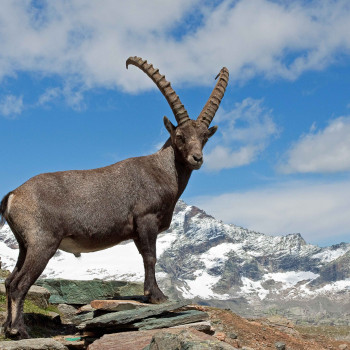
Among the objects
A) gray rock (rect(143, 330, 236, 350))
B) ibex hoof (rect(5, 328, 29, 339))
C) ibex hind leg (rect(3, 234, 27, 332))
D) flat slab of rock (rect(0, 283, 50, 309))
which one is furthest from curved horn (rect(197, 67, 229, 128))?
flat slab of rock (rect(0, 283, 50, 309))

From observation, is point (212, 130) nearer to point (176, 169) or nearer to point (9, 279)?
point (176, 169)

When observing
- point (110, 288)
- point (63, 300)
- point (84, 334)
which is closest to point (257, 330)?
point (110, 288)

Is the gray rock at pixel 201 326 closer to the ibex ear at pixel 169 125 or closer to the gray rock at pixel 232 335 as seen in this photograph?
the gray rock at pixel 232 335

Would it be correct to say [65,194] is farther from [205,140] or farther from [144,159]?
[205,140]

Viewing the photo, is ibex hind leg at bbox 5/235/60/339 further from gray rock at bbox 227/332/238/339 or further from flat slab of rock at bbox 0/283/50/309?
gray rock at bbox 227/332/238/339

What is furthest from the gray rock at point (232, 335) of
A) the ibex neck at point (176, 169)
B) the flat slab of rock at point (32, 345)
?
the flat slab of rock at point (32, 345)

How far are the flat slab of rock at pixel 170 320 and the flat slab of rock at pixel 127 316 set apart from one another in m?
0.16

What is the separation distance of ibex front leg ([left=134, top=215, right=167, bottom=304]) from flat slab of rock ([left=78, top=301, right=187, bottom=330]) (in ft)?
1.73

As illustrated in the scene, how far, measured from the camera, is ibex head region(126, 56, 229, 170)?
14.9 m

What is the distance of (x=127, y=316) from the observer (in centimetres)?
1334

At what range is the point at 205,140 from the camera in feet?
51.2

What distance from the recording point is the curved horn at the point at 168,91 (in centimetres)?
1535

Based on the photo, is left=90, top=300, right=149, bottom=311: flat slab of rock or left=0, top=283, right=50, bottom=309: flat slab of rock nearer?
left=90, top=300, right=149, bottom=311: flat slab of rock

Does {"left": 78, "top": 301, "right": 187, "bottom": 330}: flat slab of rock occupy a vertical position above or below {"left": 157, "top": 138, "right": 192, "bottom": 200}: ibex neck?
below
